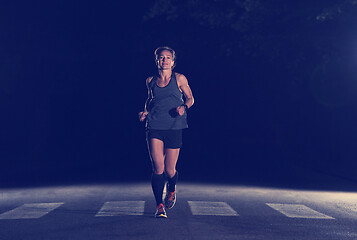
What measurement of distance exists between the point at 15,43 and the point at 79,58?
339 centimetres

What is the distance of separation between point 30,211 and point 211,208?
255 cm

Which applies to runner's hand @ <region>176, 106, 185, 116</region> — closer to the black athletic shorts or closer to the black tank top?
the black tank top

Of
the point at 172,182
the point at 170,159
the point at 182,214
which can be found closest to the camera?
the point at 170,159

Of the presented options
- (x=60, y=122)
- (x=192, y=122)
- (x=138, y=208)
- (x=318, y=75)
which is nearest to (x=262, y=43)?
(x=318, y=75)

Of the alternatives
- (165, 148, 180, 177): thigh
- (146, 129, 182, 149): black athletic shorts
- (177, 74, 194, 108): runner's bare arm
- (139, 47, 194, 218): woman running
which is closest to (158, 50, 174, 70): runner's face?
(139, 47, 194, 218): woman running

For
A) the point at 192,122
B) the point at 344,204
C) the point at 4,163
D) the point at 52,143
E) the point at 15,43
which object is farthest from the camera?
the point at 192,122

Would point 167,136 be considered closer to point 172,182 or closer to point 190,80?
point 172,182

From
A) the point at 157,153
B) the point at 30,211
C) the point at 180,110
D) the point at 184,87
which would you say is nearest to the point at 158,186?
the point at 157,153

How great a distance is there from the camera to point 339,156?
2709 centimetres

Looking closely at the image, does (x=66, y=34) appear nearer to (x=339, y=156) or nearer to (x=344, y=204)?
(x=339, y=156)

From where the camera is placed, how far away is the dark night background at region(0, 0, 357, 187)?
19.8 meters

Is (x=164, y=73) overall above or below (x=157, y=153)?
above

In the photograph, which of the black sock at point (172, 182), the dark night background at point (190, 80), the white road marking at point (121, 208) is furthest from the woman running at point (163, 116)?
the dark night background at point (190, 80)

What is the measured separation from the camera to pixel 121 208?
1009 centimetres
